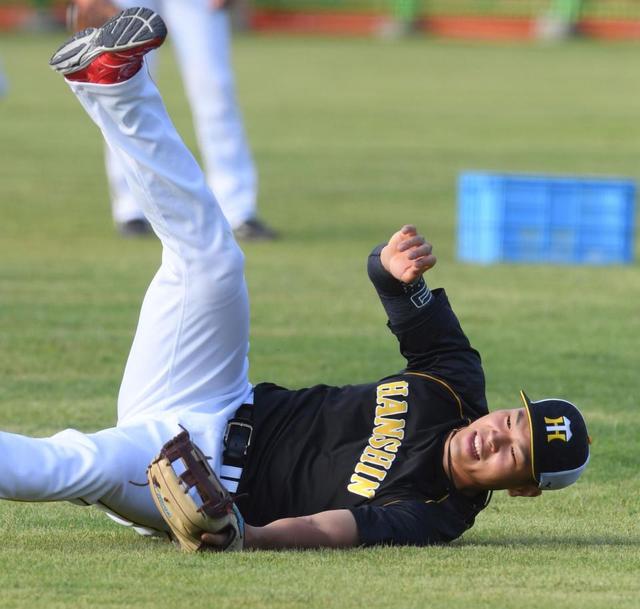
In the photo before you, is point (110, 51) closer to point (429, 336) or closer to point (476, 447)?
point (429, 336)

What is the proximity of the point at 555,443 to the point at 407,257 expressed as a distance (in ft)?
2.41

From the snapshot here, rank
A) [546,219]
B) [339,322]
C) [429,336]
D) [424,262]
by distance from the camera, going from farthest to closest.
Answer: [546,219] → [339,322] → [429,336] → [424,262]

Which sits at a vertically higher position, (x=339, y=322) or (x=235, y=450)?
(x=235, y=450)

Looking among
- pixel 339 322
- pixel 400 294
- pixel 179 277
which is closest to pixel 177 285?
pixel 179 277

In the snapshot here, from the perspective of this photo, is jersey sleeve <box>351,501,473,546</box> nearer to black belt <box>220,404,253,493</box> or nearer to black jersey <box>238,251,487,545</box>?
black jersey <box>238,251,487,545</box>

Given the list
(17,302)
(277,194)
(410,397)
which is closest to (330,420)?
(410,397)

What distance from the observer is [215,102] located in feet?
37.3

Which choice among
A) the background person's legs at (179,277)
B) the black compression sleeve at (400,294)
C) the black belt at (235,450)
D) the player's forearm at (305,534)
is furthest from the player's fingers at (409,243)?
the player's forearm at (305,534)

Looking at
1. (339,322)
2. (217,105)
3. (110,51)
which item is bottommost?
(339,322)

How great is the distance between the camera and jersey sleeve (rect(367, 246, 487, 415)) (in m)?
4.93

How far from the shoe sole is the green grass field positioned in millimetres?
1439

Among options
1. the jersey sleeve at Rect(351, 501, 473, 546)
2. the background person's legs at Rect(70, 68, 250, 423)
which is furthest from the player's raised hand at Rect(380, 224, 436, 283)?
the jersey sleeve at Rect(351, 501, 473, 546)

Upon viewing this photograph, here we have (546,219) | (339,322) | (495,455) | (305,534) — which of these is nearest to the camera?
(305,534)

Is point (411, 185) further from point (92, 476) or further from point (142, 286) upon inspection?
point (92, 476)
